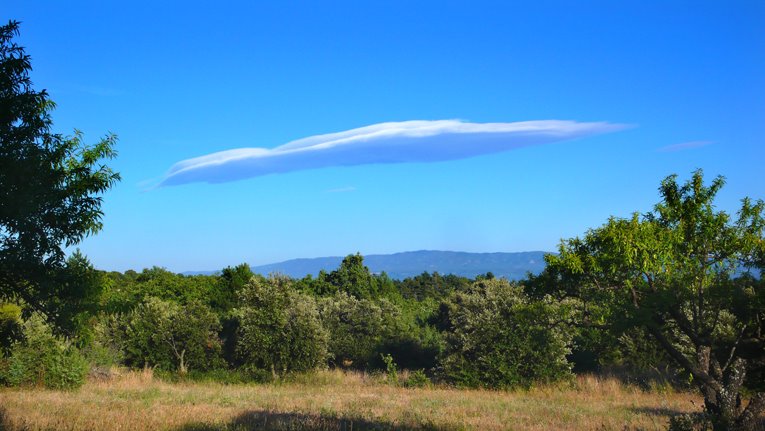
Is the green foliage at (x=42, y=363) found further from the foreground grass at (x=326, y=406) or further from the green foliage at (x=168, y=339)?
the green foliage at (x=168, y=339)

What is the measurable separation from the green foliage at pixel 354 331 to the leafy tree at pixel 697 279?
65.2 ft

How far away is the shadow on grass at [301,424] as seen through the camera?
1368cm

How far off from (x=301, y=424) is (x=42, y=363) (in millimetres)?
14408

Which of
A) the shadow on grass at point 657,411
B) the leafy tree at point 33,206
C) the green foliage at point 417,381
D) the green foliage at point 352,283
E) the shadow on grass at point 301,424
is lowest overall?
the green foliage at point 417,381

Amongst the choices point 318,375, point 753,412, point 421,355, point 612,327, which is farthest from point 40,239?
point 421,355

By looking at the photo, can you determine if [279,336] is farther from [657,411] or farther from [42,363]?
[657,411]

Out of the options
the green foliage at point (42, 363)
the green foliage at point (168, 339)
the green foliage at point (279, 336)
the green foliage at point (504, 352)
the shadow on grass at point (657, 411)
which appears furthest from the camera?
the green foliage at point (168, 339)

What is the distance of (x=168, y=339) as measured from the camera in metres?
28.4

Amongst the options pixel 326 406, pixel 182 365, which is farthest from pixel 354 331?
pixel 326 406

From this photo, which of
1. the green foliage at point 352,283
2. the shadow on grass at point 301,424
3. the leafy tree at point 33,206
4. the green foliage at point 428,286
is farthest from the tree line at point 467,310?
the green foliage at point 428,286

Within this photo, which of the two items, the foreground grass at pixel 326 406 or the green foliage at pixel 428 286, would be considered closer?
the foreground grass at pixel 326 406

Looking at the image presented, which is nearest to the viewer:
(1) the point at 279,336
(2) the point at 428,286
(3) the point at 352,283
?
(1) the point at 279,336

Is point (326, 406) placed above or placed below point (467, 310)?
below

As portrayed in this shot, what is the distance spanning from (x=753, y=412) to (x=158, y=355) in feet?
79.0
